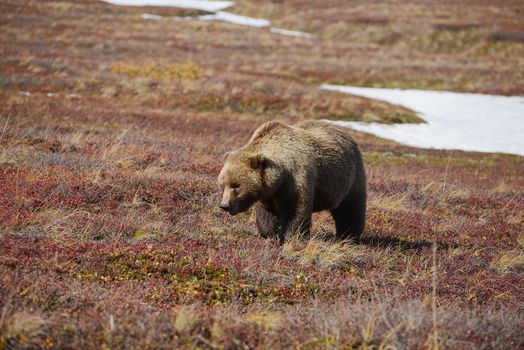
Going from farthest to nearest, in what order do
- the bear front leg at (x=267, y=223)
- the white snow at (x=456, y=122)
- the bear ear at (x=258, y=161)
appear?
the white snow at (x=456, y=122) → the bear front leg at (x=267, y=223) → the bear ear at (x=258, y=161)

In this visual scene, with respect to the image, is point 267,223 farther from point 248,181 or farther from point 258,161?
point 258,161

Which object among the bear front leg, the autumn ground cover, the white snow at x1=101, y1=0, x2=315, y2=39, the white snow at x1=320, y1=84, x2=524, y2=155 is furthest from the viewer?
the white snow at x1=101, y1=0, x2=315, y2=39

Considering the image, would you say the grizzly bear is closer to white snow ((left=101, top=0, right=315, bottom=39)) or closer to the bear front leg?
the bear front leg

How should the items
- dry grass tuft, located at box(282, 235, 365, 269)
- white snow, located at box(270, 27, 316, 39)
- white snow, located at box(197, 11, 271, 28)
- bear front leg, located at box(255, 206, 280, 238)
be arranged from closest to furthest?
dry grass tuft, located at box(282, 235, 365, 269)
bear front leg, located at box(255, 206, 280, 238)
white snow, located at box(270, 27, 316, 39)
white snow, located at box(197, 11, 271, 28)

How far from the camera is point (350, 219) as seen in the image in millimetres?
9523

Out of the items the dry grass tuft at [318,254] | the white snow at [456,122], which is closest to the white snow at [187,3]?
the white snow at [456,122]

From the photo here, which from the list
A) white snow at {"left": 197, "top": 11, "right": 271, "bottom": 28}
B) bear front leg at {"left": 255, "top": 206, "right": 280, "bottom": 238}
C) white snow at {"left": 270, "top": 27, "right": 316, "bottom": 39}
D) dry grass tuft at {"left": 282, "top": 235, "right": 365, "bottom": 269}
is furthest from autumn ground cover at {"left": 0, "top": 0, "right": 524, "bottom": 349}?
white snow at {"left": 197, "top": 11, "right": 271, "bottom": 28}

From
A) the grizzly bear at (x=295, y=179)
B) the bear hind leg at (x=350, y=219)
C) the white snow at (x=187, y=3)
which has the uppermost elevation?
the white snow at (x=187, y=3)

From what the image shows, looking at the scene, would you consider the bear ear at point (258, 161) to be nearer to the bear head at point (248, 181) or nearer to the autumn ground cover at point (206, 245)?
the bear head at point (248, 181)

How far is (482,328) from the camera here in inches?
215

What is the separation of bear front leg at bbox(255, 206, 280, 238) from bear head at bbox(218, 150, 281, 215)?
670mm

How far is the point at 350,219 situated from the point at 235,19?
280ft

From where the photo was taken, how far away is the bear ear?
7.75 m

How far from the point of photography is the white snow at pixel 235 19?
283 feet
